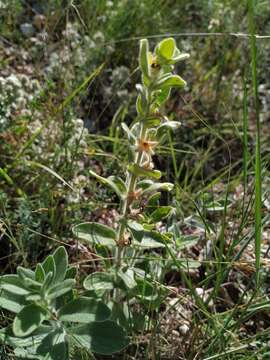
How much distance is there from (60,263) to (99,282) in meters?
0.17

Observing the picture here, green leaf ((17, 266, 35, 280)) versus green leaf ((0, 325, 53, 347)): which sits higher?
green leaf ((17, 266, 35, 280))

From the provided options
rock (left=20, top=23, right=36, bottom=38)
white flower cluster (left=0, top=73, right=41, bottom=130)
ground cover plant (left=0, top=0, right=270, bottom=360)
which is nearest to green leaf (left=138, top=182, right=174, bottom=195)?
ground cover plant (left=0, top=0, right=270, bottom=360)

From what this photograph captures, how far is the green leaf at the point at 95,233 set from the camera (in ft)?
5.82

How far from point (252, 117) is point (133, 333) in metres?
Answer: 1.82

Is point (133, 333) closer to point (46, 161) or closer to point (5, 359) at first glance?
point (5, 359)

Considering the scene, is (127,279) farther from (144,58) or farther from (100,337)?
(144,58)

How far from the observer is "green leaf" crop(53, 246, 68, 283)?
5.32ft

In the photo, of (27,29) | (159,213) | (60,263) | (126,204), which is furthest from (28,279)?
(27,29)

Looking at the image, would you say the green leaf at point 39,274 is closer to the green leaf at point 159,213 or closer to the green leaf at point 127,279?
the green leaf at point 127,279

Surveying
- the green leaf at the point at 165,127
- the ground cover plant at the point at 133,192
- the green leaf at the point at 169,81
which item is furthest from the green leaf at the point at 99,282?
the green leaf at the point at 169,81

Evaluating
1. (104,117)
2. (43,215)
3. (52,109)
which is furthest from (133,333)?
(104,117)

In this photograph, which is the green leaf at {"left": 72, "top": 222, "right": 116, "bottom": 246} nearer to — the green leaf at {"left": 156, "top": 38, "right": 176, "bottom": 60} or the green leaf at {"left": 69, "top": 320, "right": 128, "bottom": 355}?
the green leaf at {"left": 69, "top": 320, "right": 128, "bottom": 355}

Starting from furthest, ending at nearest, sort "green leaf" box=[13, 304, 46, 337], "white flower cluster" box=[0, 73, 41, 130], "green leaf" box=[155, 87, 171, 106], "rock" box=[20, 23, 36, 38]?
"rock" box=[20, 23, 36, 38] < "white flower cluster" box=[0, 73, 41, 130] < "green leaf" box=[155, 87, 171, 106] < "green leaf" box=[13, 304, 46, 337]

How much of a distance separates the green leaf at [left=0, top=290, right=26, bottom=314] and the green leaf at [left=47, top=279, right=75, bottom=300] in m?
0.11
